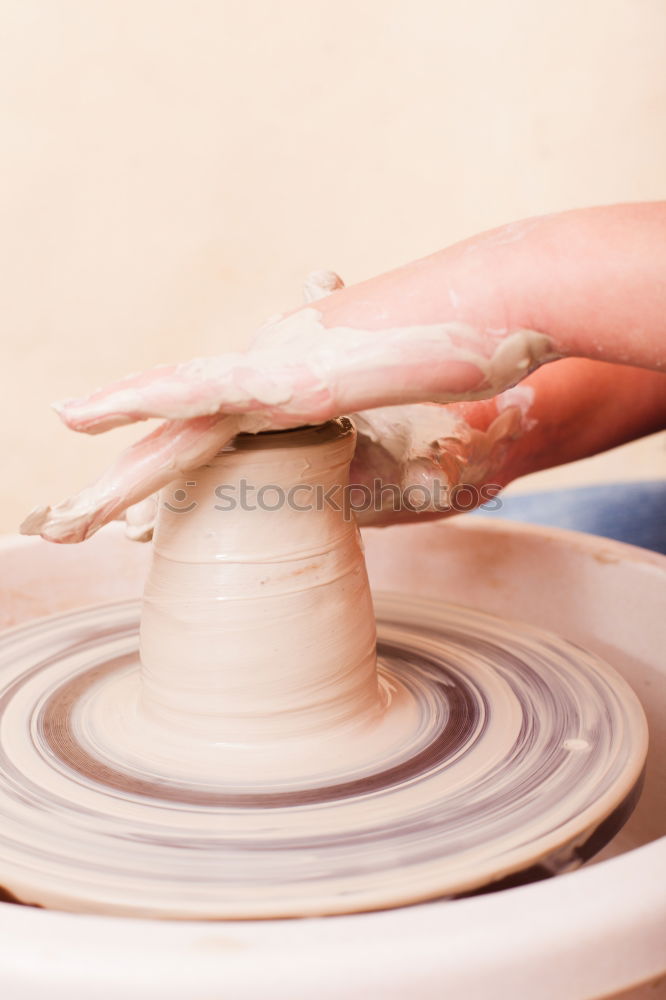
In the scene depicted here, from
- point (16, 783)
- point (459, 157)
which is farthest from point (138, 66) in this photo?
point (16, 783)

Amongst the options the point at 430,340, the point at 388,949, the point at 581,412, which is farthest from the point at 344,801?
the point at 581,412

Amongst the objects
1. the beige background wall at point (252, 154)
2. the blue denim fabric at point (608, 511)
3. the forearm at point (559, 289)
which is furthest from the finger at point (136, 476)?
the beige background wall at point (252, 154)

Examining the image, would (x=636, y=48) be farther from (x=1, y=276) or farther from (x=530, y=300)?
(x=530, y=300)

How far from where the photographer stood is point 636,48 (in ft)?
9.65

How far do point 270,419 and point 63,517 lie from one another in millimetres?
216

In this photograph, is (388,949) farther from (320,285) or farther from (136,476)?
(320,285)

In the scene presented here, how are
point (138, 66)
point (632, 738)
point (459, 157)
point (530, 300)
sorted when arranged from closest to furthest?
1. point (530, 300)
2. point (632, 738)
3. point (138, 66)
4. point (459, 157)

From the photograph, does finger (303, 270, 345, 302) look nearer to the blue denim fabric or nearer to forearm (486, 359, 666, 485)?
forearm (486, 359, 666, 485)

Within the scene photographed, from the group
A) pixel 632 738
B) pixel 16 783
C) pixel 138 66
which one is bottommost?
pixel 632 738

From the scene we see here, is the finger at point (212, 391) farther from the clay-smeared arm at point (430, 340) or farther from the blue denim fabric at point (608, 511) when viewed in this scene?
the blue denim fabric at point (608, 511)

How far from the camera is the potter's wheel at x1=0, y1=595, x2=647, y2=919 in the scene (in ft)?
2.45

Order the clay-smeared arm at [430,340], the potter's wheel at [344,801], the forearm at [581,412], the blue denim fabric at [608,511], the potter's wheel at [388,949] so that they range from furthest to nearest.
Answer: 1. the blue denim fabric at [608,511]
2. the forearm at [581,412]
3. the clay-smeared arm at [430,340]
4. the potter's wheel at [344,801]
5. the potter's wheel at [388,949]

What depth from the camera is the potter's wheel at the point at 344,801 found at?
2.45 ft

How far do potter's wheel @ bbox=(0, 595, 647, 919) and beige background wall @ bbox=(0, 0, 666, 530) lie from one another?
1955 mm
